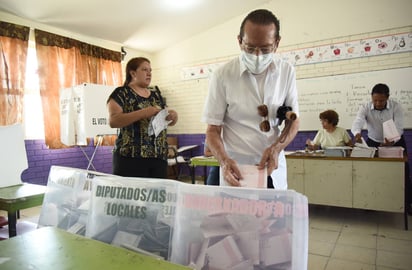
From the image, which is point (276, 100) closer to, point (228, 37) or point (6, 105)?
point (6, 105)

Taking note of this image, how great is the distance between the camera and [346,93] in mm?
4117

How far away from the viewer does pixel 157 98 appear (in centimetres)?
188

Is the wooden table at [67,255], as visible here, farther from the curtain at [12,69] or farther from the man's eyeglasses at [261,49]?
the curtain at [12,69]

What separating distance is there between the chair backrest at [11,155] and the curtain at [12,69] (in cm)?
198

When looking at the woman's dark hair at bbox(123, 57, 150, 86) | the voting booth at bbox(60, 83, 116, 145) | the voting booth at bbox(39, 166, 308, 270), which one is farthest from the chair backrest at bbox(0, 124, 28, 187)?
the voting booth at bbox(60, 83, 116, 145)

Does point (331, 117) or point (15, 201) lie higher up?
point (331, 117)

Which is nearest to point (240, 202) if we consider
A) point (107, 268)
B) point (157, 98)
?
point (107, 268)

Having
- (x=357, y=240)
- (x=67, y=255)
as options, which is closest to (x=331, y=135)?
(x=357, y=240)

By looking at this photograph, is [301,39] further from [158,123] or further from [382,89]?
[158,123]

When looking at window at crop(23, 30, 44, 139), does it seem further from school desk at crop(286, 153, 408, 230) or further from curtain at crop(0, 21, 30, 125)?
school desk at crop(286, 153, 408, 230)

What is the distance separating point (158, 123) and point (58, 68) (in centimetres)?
321

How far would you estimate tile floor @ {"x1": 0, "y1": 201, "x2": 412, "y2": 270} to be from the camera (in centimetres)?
207

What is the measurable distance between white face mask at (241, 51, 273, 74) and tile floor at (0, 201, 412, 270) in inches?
62.5

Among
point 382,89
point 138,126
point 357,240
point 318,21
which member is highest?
point 318,21
